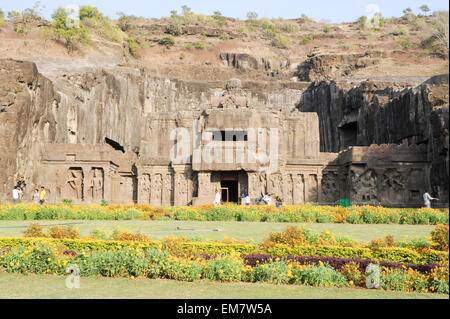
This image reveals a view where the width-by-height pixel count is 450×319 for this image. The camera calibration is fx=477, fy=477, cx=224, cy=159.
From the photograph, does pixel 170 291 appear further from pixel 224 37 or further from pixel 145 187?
pixel 224 37

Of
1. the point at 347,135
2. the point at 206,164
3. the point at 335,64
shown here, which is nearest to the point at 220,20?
the point at 335,64

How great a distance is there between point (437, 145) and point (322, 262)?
22497 mm

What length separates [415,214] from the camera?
20.1m

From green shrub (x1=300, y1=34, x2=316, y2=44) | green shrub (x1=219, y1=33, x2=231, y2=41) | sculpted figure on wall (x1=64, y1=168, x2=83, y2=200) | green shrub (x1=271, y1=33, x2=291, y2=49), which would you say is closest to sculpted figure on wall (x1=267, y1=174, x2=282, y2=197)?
sculpted figure on wall (x1=64, y1=168, x2=83, y2=200)

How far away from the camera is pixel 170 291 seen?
9.03 metres

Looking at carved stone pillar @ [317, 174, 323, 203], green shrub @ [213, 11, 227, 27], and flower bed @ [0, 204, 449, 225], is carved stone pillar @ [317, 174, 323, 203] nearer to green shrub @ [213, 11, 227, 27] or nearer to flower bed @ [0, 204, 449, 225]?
flower bed @ [0, 204, 449, 225]

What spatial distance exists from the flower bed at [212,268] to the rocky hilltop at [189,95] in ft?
9.10

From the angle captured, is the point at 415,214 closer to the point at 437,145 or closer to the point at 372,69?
the point at 437,145

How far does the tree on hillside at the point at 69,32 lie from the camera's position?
2502 inches

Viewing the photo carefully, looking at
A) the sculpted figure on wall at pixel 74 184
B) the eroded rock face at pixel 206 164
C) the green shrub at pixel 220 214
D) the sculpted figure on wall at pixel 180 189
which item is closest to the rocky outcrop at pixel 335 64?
the eroded rock face at pixel 206 164

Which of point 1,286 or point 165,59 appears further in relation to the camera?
point 165,59

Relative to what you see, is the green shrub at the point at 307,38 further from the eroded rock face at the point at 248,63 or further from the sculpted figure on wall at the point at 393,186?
the sculpted figure on wall at the point at 393,186

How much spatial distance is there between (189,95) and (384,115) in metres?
25.9
